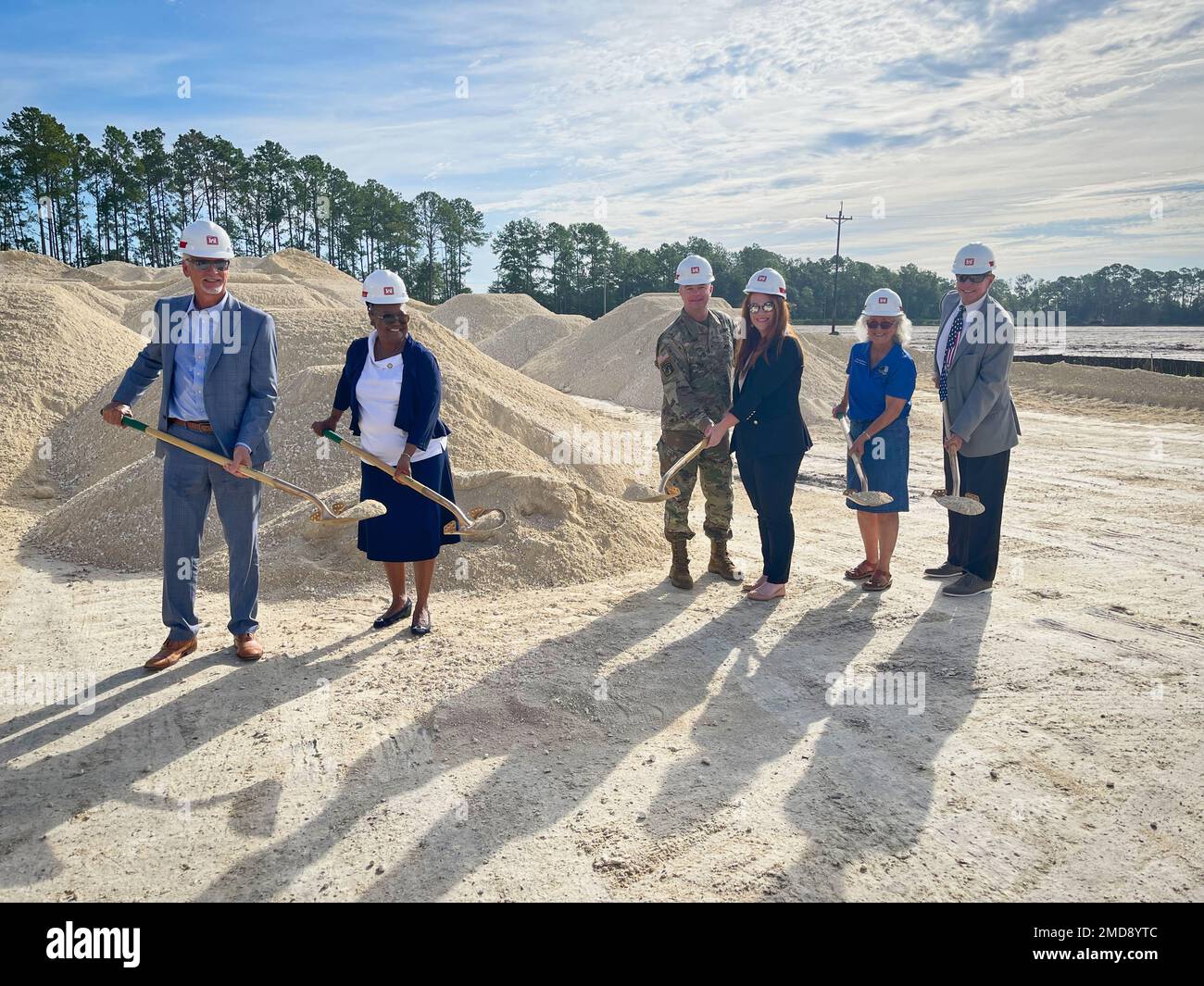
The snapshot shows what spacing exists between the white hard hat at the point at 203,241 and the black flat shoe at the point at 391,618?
217 cm

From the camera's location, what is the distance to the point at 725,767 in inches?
136

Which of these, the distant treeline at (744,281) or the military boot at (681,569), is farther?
the distant treeline at (744,281)

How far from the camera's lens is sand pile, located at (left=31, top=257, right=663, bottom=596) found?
19.1 ft

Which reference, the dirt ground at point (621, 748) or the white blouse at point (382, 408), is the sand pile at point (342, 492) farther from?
the white blouse at point (382, 408)

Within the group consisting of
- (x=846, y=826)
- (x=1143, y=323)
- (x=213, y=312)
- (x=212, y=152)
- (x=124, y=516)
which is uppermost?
(x=212, y=152)

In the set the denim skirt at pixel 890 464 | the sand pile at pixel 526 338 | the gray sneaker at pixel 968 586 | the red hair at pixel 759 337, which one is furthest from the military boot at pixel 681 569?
the sand pile at pixel 526 338

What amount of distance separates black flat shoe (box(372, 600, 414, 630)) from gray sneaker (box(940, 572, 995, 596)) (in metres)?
3.49

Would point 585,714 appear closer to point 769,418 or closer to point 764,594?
point 764,594

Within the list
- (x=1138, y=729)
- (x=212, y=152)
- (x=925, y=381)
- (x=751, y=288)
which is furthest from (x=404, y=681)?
(x=212, y=152)

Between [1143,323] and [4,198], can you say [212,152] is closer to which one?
[4,198]

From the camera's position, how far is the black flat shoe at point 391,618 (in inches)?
195

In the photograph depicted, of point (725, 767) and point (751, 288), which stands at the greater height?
point (751, 288)

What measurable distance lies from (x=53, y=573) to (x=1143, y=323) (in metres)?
Answer: 83.2

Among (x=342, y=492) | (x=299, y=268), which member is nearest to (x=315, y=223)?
(x=299, y=268)
